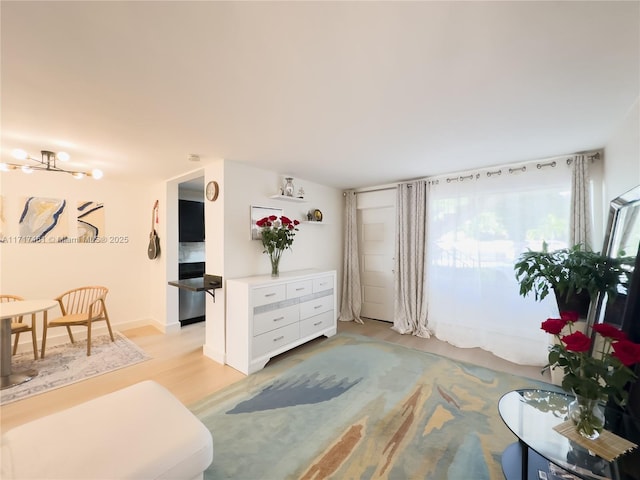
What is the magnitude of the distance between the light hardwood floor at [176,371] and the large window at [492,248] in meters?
0.29

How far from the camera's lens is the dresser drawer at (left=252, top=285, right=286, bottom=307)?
2.83m

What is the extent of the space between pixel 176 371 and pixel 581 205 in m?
4.70

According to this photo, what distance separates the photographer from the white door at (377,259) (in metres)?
4.51

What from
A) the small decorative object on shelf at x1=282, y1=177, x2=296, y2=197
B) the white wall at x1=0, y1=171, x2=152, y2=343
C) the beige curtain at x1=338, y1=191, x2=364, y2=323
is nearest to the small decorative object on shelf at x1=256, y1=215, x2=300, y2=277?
the small decorative object on shelf at x1=282, y1=177, x2=296, y2=197

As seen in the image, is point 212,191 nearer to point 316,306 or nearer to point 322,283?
point 322,283

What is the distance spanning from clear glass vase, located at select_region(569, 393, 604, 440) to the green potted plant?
131 centimetres

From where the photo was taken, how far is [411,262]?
397 cm

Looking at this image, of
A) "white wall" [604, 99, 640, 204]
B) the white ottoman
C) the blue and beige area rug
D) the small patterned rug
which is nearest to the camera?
the white ottoman

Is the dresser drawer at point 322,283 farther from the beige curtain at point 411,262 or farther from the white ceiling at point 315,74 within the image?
the white ceiling at point 315,74

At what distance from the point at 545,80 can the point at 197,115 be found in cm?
229

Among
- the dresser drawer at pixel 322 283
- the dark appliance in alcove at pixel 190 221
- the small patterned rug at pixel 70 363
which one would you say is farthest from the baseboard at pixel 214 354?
the dark appliance in alcove at pixel 190 221

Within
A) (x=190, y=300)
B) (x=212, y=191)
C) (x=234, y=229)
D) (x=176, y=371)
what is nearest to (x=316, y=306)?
(x=234, y=229)

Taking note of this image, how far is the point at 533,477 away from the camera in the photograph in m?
1.44

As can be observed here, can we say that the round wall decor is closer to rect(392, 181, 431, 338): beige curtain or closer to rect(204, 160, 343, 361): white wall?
rect(204, 160, 343, 361): white wall
